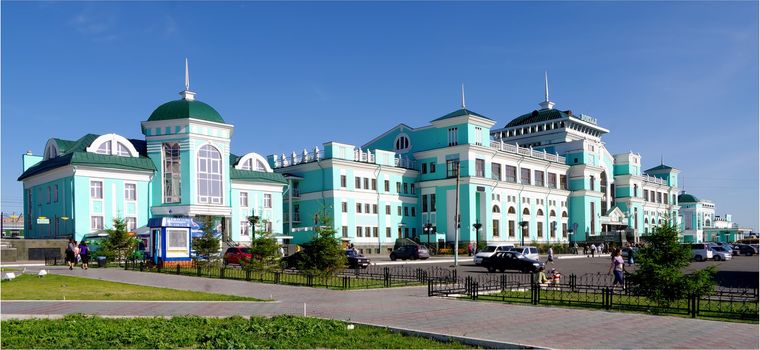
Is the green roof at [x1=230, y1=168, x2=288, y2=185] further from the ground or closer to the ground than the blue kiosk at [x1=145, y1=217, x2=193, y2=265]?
further from the ground

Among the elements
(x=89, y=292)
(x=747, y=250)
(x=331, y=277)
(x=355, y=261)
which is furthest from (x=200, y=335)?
(x=747, y=250)

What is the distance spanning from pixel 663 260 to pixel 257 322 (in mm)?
11418

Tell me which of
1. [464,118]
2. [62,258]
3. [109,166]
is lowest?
[62,258]

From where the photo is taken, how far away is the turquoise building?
4791 cm

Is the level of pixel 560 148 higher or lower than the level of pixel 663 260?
higher

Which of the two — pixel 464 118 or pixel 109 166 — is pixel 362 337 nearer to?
pixel 109 166

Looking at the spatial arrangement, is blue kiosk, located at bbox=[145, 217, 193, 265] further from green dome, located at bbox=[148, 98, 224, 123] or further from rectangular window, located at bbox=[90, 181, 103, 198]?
green dome, located at bbox=[148, 98, 224, 123]

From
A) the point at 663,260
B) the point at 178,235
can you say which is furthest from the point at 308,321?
the point at 178,235

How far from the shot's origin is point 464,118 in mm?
64750

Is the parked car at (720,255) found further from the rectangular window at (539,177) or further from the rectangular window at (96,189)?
the rectangular window at (96,189)

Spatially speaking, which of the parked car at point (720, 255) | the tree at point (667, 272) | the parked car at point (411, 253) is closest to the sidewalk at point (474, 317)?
the tree at point (667, 272)

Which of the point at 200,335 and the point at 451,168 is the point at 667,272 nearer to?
the point at 200,335

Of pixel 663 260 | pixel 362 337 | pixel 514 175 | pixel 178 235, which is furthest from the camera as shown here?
pixel 514 175

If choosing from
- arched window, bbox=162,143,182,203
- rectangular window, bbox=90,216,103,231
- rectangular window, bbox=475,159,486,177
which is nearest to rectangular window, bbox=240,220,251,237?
arched window, bbox=162,143,182,203
